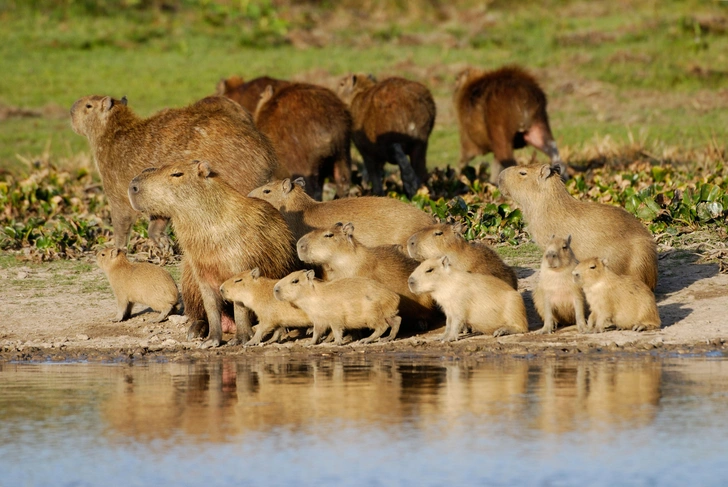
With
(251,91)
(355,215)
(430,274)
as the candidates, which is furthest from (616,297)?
(251,91)

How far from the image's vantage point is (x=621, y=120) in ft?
50.9

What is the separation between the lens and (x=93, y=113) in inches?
338

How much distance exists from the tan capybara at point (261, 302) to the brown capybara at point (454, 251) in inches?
31.0

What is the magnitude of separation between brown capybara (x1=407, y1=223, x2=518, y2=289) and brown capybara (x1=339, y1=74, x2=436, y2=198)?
376 centimetres

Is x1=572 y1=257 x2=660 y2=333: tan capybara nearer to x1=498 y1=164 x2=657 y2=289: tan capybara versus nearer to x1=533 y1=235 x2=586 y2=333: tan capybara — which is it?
x1=533 y1=235 x2=586 y2=333: tan capybara

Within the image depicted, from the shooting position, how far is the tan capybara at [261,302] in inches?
271

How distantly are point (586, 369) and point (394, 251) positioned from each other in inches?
72.7

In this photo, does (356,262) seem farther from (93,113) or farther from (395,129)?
(395,129)

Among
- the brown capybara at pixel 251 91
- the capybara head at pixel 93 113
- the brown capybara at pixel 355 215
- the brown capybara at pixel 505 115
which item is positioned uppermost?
the brown capybara at pixel 251 91

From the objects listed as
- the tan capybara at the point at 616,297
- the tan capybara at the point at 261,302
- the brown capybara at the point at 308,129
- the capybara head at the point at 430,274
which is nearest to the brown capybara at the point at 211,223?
the tan capybara at the point at 261,302

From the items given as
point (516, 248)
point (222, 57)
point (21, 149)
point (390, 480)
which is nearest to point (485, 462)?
point (390, 480)

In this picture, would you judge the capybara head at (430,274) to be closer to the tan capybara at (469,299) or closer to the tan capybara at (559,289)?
the tan capybara at (469,299)

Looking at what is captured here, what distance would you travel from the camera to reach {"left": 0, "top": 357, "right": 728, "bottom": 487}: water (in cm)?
416

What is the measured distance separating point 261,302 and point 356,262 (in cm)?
62
